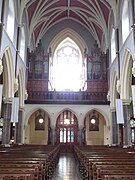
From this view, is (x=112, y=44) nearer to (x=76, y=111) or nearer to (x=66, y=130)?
(x=76, y=111)

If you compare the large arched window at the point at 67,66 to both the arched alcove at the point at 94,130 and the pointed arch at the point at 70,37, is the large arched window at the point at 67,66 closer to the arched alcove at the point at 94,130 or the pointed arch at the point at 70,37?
the pointed arch at the point at 70,37

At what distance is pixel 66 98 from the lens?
1017 inches

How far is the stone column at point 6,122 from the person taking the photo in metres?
18.6

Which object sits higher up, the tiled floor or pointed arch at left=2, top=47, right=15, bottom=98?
pointed arch at left=2, top=47, right=15, bottom=98

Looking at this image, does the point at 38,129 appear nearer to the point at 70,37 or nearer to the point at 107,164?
the point at 70,37

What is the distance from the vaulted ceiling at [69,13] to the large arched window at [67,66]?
3.69 meters

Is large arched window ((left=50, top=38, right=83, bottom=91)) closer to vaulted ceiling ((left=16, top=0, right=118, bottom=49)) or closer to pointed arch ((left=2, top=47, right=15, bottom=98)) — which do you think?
vaulted ceiling ((left=16, top=0, right=118, bottom=49))

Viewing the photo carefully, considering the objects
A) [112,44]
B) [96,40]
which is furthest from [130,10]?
[96,40]

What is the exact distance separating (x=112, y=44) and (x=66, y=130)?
Answer: 11291 mm

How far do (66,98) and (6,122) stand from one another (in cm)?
849

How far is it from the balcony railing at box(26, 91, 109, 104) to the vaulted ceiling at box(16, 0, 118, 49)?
6.67 meters

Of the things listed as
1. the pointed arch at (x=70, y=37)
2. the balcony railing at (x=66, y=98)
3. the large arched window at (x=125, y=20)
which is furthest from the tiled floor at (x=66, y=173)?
the pointed arch at (x=70, y=37)

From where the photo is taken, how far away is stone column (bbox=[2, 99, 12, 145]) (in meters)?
18.6

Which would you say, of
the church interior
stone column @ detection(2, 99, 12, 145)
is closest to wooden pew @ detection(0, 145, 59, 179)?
stone column @ detection(2, 99, 12, 145)
